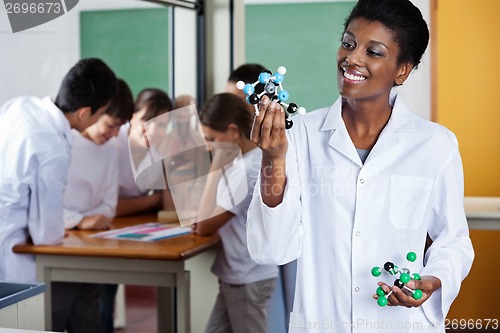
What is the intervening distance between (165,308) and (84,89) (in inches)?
58.5

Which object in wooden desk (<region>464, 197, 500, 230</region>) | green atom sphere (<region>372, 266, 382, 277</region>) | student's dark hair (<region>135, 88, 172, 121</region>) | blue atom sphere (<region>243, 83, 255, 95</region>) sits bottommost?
wooden desk (<region>464, 197, 500, 230</region>)

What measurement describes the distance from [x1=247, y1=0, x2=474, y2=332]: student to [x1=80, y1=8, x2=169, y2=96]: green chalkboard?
3370mm

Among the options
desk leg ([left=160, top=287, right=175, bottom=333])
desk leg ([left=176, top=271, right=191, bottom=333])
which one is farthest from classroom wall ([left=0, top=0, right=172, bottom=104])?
desk leg ([left=160, top=287, right=175, bottom=333])

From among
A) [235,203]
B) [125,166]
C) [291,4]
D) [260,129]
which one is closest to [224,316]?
[235,203]

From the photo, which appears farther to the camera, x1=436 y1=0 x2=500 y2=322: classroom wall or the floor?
the floor

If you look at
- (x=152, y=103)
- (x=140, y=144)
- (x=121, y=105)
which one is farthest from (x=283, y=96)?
(x=140, y=144)

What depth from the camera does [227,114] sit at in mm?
3107

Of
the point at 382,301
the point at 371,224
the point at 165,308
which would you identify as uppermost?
the point at 371,224

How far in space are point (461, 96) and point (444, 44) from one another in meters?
0.30

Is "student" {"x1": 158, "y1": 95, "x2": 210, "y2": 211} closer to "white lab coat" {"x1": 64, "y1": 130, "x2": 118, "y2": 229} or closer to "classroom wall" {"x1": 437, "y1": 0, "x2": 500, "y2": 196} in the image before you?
"white lab coat" {"x1": 64, "y1": 130, "x2": 118, "y2": 229}

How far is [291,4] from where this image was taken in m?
4.85

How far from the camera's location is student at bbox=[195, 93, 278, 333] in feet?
9.79

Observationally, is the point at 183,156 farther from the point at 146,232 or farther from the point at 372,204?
the point at 372,204

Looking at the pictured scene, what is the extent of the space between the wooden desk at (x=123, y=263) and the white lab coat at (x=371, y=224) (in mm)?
1248
